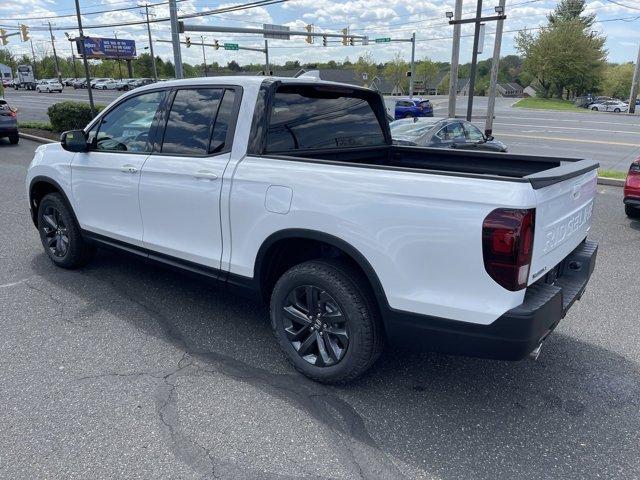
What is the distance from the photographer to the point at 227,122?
344 cm

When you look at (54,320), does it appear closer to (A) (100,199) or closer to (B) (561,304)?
(A) (100,199)

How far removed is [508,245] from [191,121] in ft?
8.12

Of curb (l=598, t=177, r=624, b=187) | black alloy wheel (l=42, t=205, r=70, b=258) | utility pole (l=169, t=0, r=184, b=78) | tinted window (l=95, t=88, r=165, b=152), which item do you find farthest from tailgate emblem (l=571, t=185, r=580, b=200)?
utility pole (l=169, t=0, r=184, b=78)

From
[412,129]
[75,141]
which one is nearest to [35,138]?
[412,129]

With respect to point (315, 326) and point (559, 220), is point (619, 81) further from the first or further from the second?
point (315, 326)

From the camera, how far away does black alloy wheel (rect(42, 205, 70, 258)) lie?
4.93 metres

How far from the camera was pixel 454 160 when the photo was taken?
4.16m

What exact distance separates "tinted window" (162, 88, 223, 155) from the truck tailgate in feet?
7.41

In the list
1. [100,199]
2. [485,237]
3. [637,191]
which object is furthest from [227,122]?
[637,191]

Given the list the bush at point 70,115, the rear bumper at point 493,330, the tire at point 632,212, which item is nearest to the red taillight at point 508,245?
the rear bumper at point 493,330

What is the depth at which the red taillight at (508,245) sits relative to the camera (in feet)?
7.43

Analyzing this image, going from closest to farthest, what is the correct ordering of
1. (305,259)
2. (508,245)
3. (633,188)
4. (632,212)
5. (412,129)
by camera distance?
(508,245) < (305,259) < (633,188) < (632,212) < (412,129)

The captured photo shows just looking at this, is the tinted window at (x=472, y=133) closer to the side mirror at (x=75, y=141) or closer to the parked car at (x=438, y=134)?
the parked car at (x=438, y=134)

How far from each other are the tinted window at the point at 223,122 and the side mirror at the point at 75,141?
1.55 m
